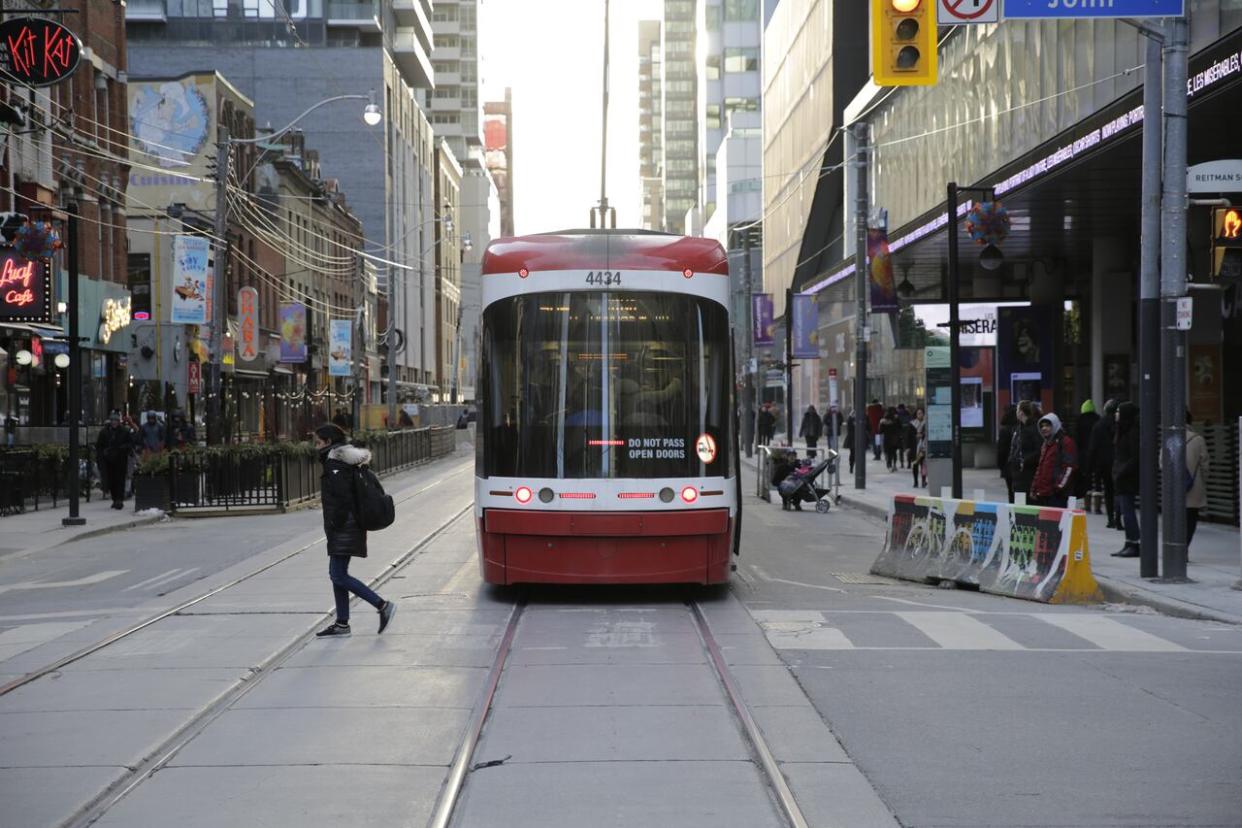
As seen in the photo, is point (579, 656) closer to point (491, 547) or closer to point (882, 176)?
point (491, 547)

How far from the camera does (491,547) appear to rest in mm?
13984

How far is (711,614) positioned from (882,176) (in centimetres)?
3386

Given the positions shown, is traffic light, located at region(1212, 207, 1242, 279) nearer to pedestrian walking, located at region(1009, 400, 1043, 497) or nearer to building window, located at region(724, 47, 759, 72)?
pedestrian walking, located at region(1009, 400, 1043, 497)

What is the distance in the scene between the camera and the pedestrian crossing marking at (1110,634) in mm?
11781

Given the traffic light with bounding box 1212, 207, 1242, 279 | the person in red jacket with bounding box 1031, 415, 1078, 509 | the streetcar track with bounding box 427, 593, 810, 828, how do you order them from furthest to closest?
the person in red jacket with bounding box 1031, 415, 1078, 509
the traffic light with bounding box 1212, 207, 1242, 279
the streetcar track with bounding box 427, 593, 810, 828

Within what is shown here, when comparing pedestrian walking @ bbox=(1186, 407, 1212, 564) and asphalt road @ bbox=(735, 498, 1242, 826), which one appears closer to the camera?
asphalt road @ bbox=(735, 498, 1242, 826)

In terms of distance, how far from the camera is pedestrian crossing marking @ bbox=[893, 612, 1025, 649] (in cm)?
1188

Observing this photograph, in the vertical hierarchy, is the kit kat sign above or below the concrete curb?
above

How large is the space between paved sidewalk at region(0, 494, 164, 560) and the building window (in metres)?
89.3

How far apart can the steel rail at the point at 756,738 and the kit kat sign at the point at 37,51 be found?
53.8 ft

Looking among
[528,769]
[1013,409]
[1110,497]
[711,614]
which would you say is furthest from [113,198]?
[528,769]

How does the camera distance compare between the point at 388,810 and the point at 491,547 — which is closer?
the point at 388,810

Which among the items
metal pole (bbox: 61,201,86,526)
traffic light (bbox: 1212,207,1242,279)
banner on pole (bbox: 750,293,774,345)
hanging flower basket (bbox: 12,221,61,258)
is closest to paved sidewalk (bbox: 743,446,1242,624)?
traffic light (bbox: 1212,207,1242,279)

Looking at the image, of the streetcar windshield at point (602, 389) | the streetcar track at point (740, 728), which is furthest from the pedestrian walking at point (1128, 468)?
the streetcar track at point (740, 728)
